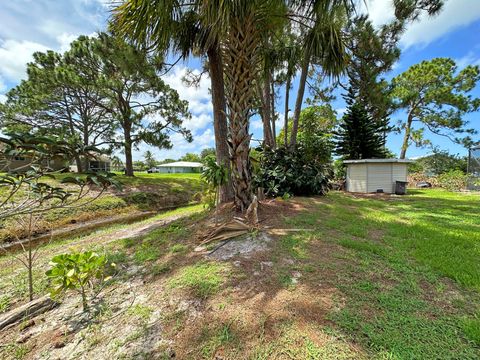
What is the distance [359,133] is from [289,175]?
10.5 meters

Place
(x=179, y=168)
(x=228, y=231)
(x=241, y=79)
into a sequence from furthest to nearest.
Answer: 1. (x=179, y=168)
2. (x=241, y=79)
3. (x=228, y=231)

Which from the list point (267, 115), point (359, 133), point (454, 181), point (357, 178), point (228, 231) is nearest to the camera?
point (228, 231)

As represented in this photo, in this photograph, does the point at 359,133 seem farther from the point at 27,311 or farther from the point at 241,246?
the point at 27,311

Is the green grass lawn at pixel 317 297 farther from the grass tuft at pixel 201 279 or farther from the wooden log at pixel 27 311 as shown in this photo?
the wooden log at pixel 27 311

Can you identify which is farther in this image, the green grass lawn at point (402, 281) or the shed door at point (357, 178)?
the shed door at point (357, 178)

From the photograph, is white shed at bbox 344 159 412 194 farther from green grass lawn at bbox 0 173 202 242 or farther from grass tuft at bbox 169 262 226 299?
grass tuft at bbox 169 262 226 299

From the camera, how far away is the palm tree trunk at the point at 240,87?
3779mm

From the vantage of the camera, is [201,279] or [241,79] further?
[241,79]

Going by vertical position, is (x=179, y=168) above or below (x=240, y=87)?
below

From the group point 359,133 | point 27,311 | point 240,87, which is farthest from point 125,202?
point 359,133

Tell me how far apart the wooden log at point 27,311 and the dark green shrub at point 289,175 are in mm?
5245

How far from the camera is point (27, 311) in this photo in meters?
2.11

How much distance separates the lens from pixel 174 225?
15.0 ft

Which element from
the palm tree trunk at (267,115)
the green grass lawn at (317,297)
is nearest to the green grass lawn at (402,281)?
the green grass lawn at (317,297)
